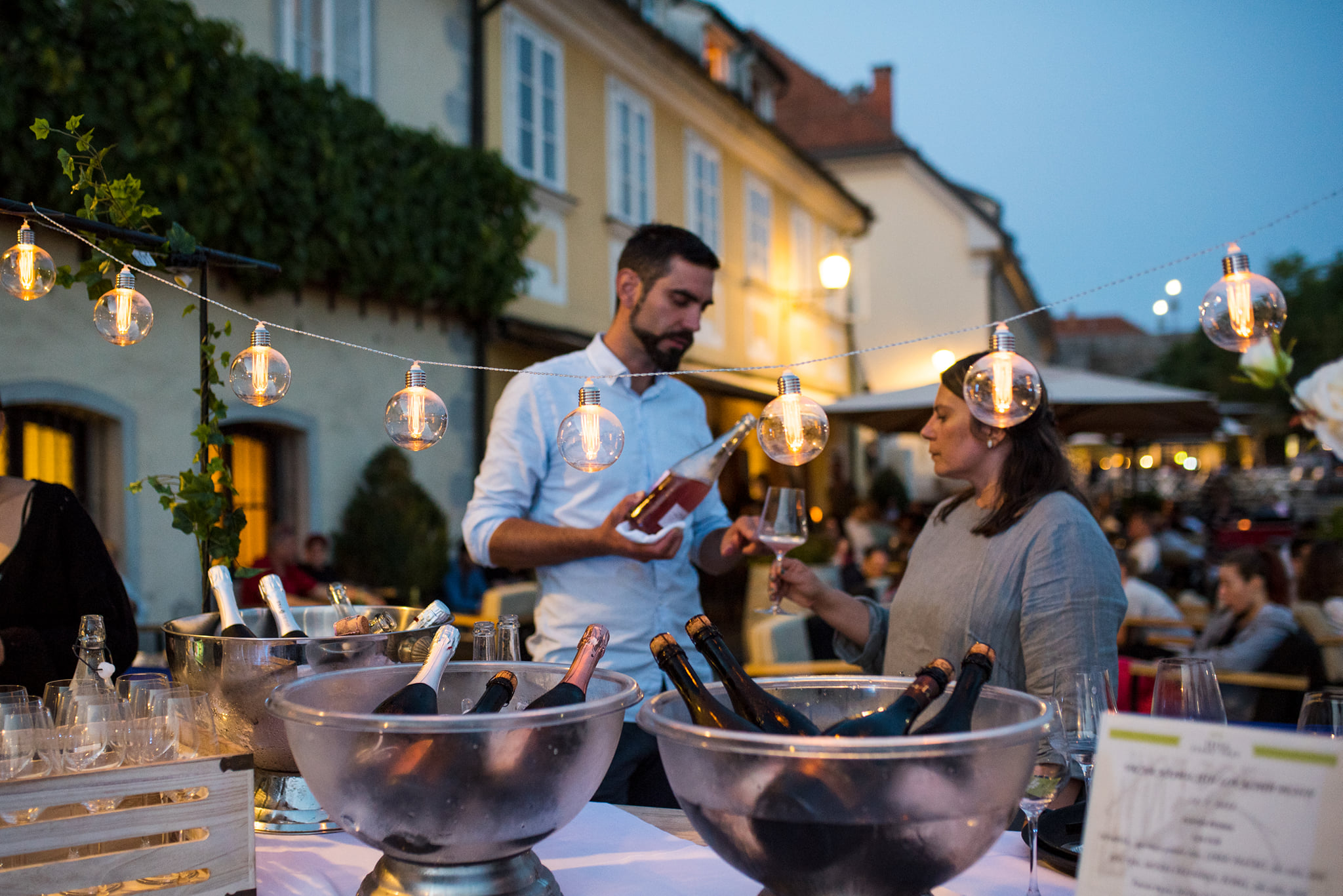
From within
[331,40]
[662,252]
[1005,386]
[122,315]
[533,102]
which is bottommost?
[1005,386]

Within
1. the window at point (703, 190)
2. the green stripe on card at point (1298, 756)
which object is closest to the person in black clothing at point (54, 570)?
the green stripe on card at point (1298, 756)

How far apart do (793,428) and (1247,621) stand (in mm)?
4287

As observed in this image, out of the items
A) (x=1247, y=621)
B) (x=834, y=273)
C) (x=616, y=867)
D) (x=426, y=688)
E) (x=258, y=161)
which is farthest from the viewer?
(x=834, y=273)

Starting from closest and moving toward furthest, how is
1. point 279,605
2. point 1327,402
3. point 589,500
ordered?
point 1327,402 < point 279,605 < point 589,500

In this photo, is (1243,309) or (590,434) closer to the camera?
(1243,309)

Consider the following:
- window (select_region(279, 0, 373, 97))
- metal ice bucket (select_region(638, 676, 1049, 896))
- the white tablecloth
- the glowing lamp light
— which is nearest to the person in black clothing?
the white tablecloth

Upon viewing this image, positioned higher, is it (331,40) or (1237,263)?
(331,40)

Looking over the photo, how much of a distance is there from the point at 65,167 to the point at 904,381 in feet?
66.0

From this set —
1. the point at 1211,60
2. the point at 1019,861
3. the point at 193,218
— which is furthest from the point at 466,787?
the point at 193,218

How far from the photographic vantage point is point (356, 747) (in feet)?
3.60

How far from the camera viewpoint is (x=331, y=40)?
297 inches

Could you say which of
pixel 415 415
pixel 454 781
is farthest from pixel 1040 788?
pixel 415 415

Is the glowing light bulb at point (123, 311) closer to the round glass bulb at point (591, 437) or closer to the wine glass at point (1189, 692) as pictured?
the round glass bulb at point (591, 437)

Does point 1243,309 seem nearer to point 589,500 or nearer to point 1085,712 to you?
point 1085,712
